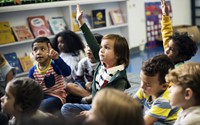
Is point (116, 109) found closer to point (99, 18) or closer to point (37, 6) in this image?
point (37, 6)

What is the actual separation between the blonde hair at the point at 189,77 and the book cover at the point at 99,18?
145 inches

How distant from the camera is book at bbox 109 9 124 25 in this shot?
5.08m

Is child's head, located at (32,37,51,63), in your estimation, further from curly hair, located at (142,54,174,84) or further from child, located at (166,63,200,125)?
child, located at (166,63,200,125)

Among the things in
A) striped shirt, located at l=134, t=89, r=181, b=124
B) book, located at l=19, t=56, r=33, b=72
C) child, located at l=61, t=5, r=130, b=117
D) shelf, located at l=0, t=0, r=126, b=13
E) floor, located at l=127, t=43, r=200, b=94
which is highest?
shelf, located at l=0, t=0, r=126, b=13

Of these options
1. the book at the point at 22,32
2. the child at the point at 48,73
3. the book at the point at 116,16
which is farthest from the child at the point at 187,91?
the book at the point at 116,16

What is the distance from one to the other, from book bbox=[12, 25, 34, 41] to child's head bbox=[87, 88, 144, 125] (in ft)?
10.5

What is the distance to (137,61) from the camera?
4.69 m

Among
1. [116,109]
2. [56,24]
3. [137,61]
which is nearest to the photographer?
[116,109]

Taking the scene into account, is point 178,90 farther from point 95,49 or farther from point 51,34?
point 51,34

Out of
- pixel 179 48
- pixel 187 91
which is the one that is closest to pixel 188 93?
pixel 187 91

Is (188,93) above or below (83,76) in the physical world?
above

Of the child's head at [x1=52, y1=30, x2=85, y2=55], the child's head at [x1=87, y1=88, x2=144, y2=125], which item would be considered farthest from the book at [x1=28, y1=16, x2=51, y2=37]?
the child's head at [x1=87, y1=88, x2=144, y2=125]

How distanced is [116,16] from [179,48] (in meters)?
3.30

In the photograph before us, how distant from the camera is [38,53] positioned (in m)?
2.05
